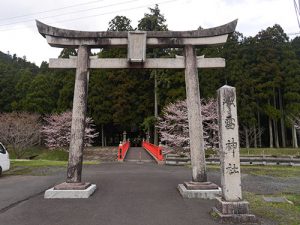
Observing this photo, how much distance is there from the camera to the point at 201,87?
30500 mm

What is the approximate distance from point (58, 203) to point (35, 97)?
3476cm

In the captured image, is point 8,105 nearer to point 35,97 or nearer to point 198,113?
point 35,97

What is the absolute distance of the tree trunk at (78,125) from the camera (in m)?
7.99

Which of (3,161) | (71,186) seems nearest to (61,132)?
(3,161)

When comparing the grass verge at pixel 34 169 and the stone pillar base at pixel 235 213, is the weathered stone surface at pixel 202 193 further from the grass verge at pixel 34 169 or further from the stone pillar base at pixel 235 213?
the grass verge at pixel 34 169

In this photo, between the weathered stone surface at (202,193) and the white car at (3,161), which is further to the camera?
the white car at (3,161)

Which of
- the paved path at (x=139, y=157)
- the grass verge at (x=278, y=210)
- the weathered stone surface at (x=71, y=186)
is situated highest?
the paved path at (x=139, y=157)

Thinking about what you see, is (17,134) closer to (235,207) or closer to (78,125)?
(78,125)

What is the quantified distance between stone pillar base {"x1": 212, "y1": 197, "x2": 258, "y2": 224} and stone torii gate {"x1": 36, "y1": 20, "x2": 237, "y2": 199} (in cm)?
240

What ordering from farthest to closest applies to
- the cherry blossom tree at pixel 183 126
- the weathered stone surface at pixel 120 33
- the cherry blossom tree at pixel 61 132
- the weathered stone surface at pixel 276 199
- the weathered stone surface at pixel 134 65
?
the cherry blossom tree at pixel 61 132
the cherry blossom tree at pixel 183 126
the weathered stone surface at pixel 134 65
the weathered stone surface at pixel 120 33
the weathered stone surface at pixel 276 199

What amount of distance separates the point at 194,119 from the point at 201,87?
22.8 m

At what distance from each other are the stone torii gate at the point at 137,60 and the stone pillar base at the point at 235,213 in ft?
7.87

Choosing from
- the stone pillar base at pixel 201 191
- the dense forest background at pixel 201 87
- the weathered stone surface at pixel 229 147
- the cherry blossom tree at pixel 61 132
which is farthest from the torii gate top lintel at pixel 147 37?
the cherry blossom tree at pixel 61 132

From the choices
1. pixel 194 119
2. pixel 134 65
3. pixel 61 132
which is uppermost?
pixel 134 65
